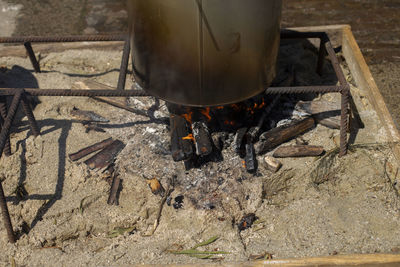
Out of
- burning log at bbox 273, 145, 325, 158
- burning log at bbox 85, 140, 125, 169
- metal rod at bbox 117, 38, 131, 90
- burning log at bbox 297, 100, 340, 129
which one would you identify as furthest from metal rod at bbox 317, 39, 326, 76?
burning log at bbox 85, 140, 125, 169

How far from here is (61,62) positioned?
3840 millimetres

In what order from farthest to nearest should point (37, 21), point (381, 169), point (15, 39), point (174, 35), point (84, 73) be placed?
point (37, 21), point (84, 73), point (15, 39), point (381, 169), point (174, 35)

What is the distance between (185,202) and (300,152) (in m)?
0.88

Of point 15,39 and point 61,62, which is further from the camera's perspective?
point 61,62

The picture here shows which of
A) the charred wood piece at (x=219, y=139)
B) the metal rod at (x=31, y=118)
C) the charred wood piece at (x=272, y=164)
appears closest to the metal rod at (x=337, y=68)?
the charred wood piece at (x=272, y=164)

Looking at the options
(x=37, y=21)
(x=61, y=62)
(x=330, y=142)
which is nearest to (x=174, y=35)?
(x=330, y=142)

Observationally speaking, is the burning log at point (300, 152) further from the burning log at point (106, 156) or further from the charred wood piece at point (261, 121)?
the burning log at point (106, 156)

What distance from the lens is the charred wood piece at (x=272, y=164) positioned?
2.83m

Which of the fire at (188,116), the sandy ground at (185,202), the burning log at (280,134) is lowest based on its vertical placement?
the sandy ground at (185,202)

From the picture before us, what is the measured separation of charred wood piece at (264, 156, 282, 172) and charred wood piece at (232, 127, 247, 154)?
0.64 ft

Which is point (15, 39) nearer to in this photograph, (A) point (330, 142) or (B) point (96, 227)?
(B) point (96, 227)

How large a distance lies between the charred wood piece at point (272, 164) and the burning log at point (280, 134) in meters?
0.10

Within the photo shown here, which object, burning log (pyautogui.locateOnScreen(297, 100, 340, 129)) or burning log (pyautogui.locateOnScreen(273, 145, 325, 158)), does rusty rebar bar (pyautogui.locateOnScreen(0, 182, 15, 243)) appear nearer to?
burning log (pyautogui.locateOnScreen(273, 145, 325, 158))

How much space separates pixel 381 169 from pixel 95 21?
11.1ft
